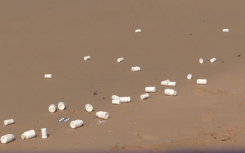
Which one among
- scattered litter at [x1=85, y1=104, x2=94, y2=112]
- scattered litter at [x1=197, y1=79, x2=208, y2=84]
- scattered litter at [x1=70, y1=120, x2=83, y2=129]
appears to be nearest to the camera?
scattered litter at [x1=70, y1=120, x2=83, y2=129]

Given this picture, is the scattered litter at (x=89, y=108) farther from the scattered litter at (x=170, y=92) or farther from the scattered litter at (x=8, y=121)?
the scattered litter at (x=170, y=92)

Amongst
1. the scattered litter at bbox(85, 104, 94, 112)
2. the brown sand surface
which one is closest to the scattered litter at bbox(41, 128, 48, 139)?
the brown sand surface

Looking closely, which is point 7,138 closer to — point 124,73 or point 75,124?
point 75,124

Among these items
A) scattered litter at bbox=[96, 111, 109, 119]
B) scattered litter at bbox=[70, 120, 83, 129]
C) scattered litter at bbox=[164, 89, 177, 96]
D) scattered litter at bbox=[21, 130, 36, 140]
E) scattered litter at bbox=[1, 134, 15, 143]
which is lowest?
scattered litter at bbox=[1, 134, 15, 143]

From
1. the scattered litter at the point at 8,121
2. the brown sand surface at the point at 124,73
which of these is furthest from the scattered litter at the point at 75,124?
the scattered litter at the point at 8,121

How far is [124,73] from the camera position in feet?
35.4

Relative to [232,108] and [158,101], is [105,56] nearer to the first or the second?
[158,101]

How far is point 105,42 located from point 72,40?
4.20 feet

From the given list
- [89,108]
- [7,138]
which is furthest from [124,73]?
[7,138]

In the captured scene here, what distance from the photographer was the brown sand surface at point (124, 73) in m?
6.50

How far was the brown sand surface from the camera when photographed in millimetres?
6500

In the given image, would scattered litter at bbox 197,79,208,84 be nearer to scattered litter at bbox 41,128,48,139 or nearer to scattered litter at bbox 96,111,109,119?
scattered litter at bbox 96,111,109,119

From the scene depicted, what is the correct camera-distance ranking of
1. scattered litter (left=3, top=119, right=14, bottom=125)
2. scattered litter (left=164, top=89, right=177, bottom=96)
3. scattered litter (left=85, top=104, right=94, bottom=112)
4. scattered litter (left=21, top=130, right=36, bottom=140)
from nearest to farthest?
1. scattered litter (left=21, top=130, right=36, bottom=140)
2. scattered litter (left=3, top=119, right=14, bottom=125)
3. scattered litter (left=85, top=104, right=94, bottom=112)
4. scattered litter (left=164, top=89, right=177, bottom=96)

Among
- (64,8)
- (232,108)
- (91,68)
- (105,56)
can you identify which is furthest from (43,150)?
(64,8)
